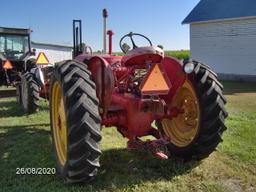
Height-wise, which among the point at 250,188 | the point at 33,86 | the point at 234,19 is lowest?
the point at 250,188

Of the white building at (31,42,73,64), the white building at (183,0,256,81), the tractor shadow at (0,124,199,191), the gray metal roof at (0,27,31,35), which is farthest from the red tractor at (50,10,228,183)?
the white building at (31,42,73,64)

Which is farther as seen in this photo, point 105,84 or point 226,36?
point 226,36

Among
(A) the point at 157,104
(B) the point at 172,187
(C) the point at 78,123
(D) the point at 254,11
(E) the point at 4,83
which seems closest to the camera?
(C) the point at 78,123

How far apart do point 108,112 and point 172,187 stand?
1.26 meters

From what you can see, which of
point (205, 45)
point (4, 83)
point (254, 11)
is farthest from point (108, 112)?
point (205, 45)

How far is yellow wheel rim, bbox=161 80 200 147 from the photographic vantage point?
4904 millimetres

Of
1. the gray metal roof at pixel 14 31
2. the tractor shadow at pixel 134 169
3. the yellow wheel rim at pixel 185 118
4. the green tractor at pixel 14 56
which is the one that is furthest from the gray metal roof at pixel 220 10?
the tractor shadow at pixel 134 169

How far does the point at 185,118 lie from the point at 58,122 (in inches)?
65.6

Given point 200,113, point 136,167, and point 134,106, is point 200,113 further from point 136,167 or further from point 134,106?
point 136,167

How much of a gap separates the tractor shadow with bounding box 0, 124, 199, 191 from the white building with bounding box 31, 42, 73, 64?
34.8 meters

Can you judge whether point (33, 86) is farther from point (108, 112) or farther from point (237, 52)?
point (237, 52)

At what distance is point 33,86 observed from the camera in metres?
9.02

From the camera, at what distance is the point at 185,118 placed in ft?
16.8

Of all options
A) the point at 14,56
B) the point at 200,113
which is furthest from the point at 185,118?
the point at 14,56
